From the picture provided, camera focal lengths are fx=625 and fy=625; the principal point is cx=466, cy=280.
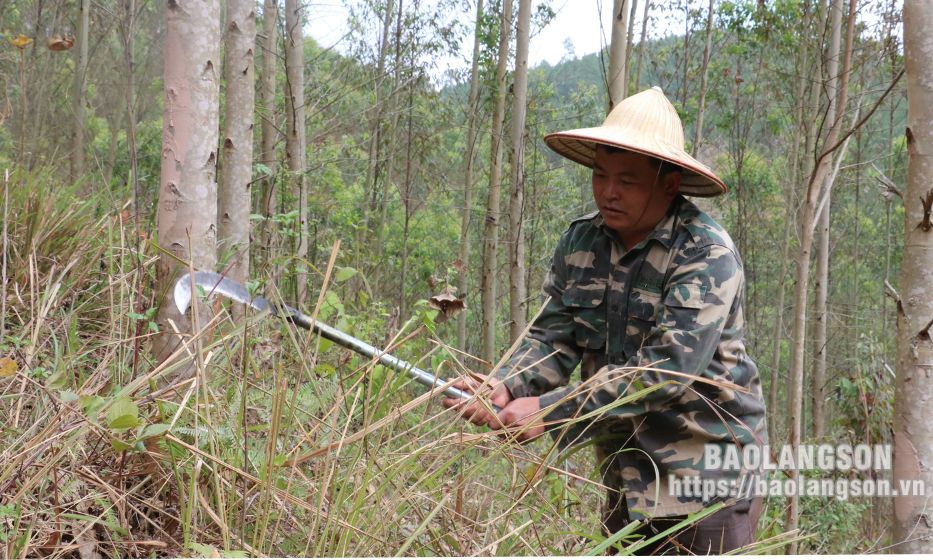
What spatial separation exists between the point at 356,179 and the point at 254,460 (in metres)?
14.2

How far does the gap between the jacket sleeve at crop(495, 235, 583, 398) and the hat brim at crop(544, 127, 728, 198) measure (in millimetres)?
339

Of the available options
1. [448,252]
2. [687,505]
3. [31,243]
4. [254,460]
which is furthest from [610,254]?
[448,252]

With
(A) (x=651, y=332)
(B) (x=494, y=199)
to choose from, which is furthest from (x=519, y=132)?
(A) (x=651, y=332)

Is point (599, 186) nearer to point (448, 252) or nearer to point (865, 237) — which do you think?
point (448, 252)

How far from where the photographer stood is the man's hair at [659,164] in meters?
1.88

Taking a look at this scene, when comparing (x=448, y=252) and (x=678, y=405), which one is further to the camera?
(x=448, y=252)

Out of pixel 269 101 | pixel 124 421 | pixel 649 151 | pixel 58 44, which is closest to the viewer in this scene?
pixel 124 421

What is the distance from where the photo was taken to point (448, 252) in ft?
56.6

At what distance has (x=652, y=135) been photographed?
74.0 inches

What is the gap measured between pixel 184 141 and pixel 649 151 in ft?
4.61

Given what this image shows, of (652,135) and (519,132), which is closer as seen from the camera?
(652,135)

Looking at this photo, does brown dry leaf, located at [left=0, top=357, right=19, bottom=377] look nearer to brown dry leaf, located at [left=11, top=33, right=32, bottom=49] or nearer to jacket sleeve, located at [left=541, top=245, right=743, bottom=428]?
jacket sleeve, located at [left=541, top=245, right=743, bottom=428]

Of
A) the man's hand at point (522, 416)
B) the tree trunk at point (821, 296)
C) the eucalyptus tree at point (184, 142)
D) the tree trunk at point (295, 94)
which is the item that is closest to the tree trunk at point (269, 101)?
the tree trunk at point (295, 94)

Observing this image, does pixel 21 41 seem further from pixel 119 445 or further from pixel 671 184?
pixel 671 184
